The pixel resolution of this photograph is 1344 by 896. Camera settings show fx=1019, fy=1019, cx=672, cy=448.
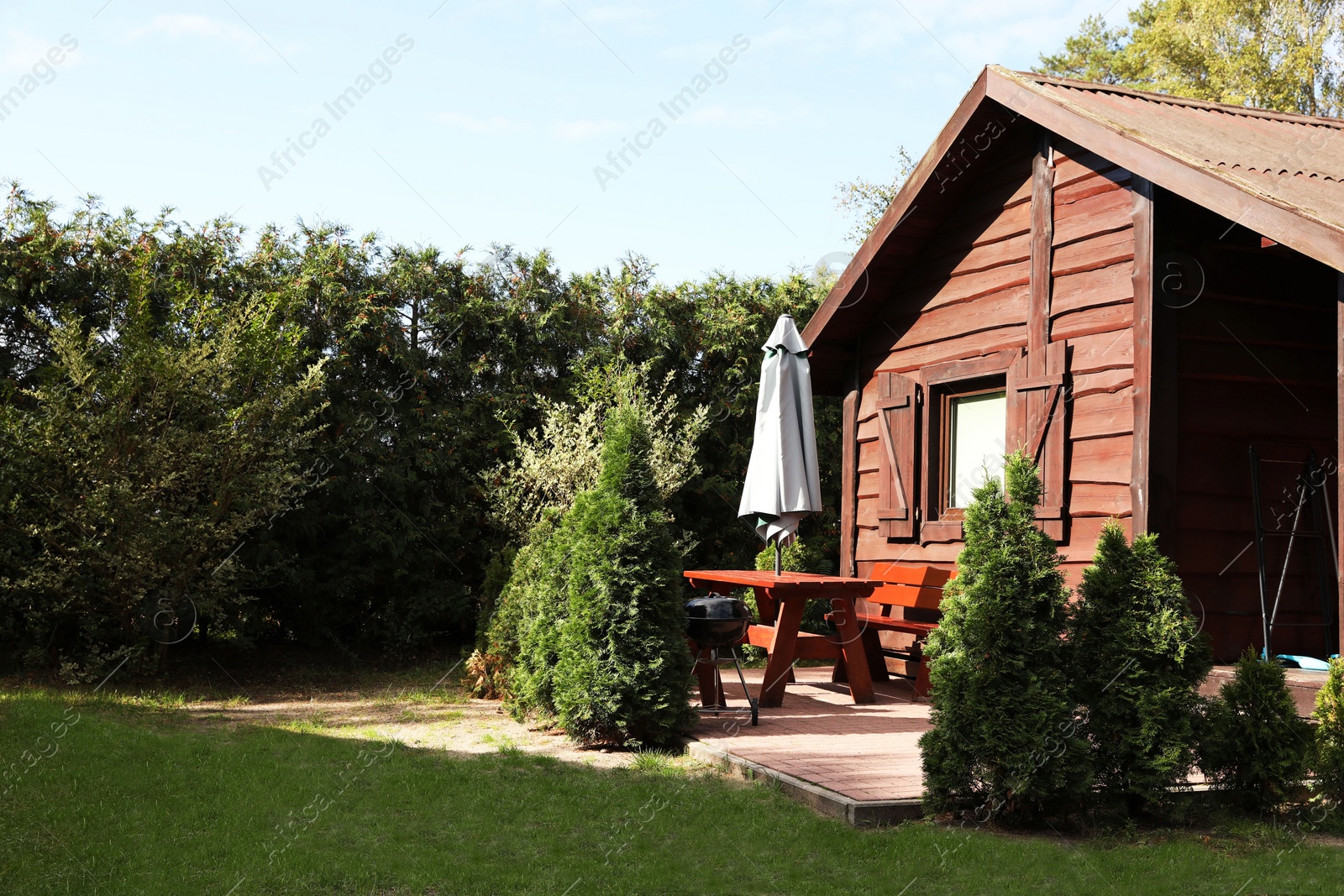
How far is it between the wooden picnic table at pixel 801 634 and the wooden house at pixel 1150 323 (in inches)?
56.5

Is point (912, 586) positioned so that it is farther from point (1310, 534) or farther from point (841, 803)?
point (841, 803)

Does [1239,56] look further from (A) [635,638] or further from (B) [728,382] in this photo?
(A) [635,638]

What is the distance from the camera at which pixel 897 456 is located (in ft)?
31.9

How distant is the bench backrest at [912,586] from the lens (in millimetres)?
8570

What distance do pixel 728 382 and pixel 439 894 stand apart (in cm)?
958

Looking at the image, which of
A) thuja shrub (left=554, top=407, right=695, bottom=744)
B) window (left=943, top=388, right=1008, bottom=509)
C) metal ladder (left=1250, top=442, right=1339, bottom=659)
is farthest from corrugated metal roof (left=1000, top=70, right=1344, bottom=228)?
thuja shrub (left=554, top=407, right=695, bottom=744)

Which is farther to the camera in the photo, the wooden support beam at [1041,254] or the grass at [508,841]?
the wooden support beam at [1041,254]

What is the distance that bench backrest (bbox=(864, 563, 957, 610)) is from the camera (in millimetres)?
8570

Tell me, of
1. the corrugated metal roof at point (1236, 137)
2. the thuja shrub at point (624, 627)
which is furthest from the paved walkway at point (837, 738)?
the corrugated metal roof at point (1236, 137)

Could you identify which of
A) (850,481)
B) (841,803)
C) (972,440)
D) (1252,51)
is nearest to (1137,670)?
(841,803)

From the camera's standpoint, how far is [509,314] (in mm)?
12070

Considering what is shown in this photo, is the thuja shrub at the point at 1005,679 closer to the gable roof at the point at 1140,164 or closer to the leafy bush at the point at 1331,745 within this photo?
the leafy bush at the point at 1331,745

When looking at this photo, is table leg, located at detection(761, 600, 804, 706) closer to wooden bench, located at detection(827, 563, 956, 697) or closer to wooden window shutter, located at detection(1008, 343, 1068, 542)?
wooden bench, located at detection(827, 563, 956, 697)

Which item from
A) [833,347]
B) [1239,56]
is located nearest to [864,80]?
[833,347]
